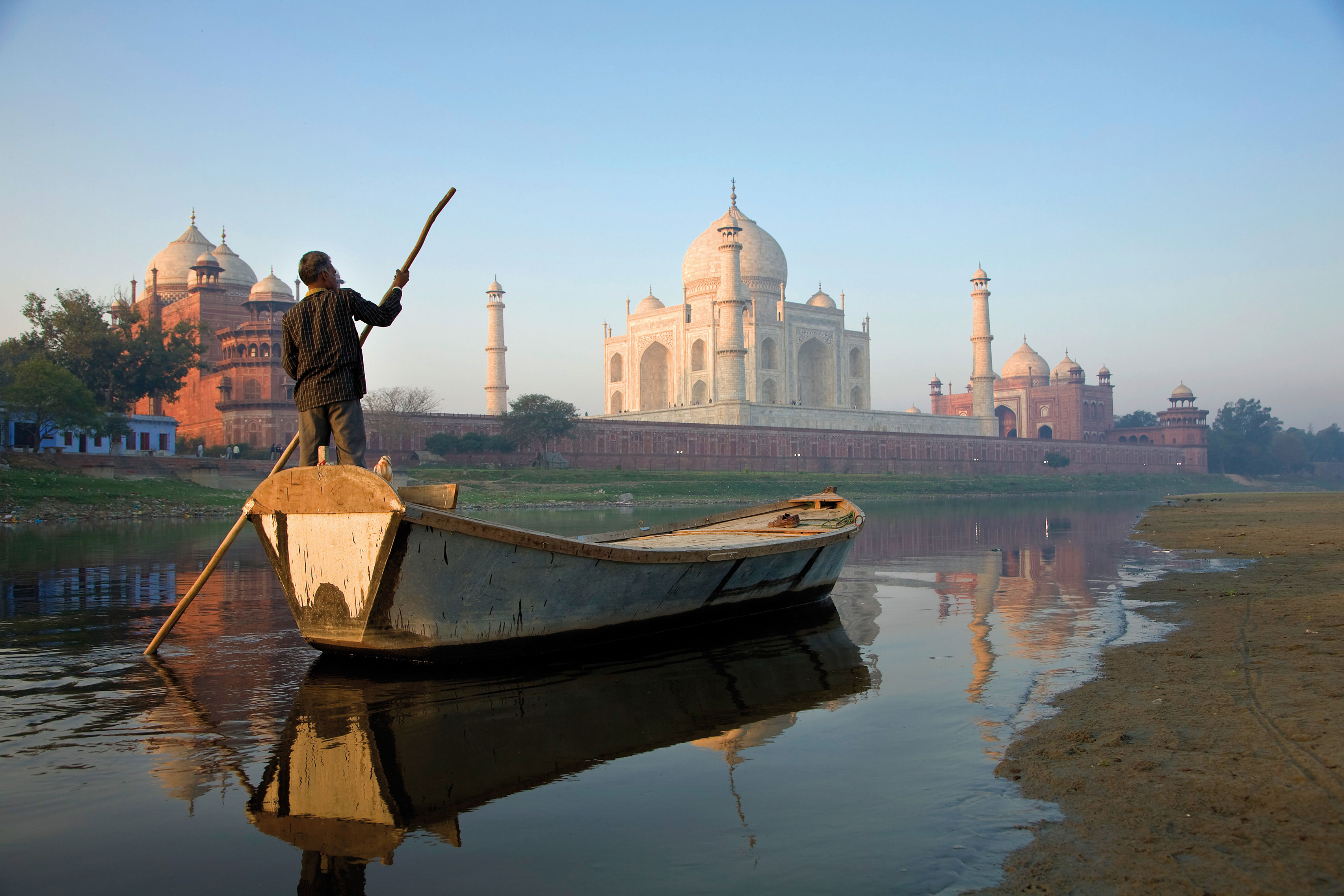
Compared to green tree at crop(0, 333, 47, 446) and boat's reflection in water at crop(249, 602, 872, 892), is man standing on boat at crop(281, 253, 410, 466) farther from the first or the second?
green tree at crop(0, 333, 47, 446)

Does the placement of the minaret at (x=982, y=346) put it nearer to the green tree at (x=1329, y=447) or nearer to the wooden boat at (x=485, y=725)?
the green tree at (x=1329, y=447)

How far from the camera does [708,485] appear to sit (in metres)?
42.4

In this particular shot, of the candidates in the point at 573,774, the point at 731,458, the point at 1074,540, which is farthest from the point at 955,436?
the point at 573,774

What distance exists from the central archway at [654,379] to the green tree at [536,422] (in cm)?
1574

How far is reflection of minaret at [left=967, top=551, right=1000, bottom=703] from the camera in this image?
544 centimetres

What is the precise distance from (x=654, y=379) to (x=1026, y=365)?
32336 millimetres

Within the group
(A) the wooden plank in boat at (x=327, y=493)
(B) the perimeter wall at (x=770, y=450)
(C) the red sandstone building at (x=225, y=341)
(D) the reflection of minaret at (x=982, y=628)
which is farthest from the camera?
(B) the perimeter wall at (x=770, y=450)

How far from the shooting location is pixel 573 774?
3.94 metres

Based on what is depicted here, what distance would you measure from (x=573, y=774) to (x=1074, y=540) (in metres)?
14.7

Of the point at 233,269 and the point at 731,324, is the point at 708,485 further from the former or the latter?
the point at 233,269

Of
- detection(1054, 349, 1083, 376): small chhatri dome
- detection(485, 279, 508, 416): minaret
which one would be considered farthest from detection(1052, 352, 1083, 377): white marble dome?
detection(485, 279, 508, 416): minaret

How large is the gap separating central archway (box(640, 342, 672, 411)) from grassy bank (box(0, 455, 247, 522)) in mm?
34681

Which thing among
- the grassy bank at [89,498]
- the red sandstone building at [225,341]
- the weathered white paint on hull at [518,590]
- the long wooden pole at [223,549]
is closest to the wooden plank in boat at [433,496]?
the weathered white paint on hull at [518,590]

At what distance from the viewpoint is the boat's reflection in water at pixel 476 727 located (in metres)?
3.41
